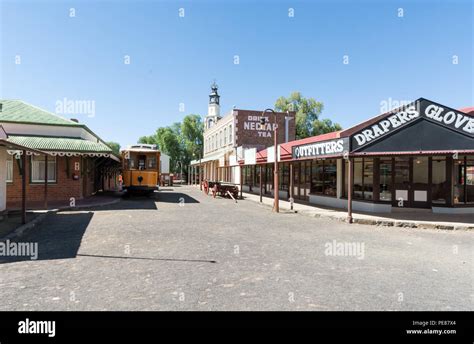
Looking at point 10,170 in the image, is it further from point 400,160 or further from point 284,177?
point 400,160

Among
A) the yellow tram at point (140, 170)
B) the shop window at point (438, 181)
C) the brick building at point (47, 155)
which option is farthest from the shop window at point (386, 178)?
the yellow tram at point (140, 170)

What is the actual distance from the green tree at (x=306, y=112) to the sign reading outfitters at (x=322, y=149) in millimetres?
35196

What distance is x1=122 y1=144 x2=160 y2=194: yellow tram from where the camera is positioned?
20.3m

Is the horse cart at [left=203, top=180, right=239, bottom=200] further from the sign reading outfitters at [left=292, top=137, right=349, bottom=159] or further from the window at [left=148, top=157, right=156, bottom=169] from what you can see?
the sign reading outfitters at [left=292, top=137, right=349, bottom=159]

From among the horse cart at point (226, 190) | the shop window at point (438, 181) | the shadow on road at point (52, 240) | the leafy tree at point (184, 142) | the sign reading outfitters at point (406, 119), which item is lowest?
the shadow on road at point (52, 240)

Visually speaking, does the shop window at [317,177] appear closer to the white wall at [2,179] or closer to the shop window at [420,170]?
the shop window at [420,170]

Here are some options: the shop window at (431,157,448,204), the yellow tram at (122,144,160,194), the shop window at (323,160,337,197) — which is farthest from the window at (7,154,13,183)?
the shop window at (431,157,448,204)

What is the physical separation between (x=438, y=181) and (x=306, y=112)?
→ 39.5 metres

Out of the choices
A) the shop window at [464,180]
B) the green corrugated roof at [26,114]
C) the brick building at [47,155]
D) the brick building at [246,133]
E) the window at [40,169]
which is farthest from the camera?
the brick building at [246,133]

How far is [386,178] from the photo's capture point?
47.4ft

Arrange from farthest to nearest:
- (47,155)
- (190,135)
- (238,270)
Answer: (190,135)
(47,155)
(238,270)

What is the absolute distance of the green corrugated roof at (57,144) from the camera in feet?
49.5

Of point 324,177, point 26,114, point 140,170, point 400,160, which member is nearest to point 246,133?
point 140,170
